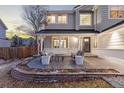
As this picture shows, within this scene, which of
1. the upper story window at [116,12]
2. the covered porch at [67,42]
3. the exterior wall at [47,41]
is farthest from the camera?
the exterior wall at [47,41]

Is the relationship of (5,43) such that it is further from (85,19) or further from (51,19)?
(85,19)

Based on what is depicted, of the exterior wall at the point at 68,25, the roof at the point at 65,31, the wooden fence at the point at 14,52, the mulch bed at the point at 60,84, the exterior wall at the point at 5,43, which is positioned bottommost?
the mulch bed at the point at 60,84

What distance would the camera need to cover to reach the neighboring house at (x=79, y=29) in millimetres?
9930

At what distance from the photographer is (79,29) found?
40.1ft

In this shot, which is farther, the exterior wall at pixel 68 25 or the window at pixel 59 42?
the exterior wall at pixel 68 25

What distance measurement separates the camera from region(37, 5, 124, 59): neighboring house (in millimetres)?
9930

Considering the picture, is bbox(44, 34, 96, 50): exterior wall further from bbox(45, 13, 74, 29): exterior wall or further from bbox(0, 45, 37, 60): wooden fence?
bbox(0, 45, 37, 60): wooden fence

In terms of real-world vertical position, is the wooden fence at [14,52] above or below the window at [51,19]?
below

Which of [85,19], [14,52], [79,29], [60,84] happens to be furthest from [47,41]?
[60,84]

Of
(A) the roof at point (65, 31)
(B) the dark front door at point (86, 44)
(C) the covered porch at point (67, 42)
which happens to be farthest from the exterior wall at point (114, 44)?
(A) the roof at point (65, 31)

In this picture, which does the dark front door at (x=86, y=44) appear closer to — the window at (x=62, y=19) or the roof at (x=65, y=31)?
the roof at (x=65, y=31)
